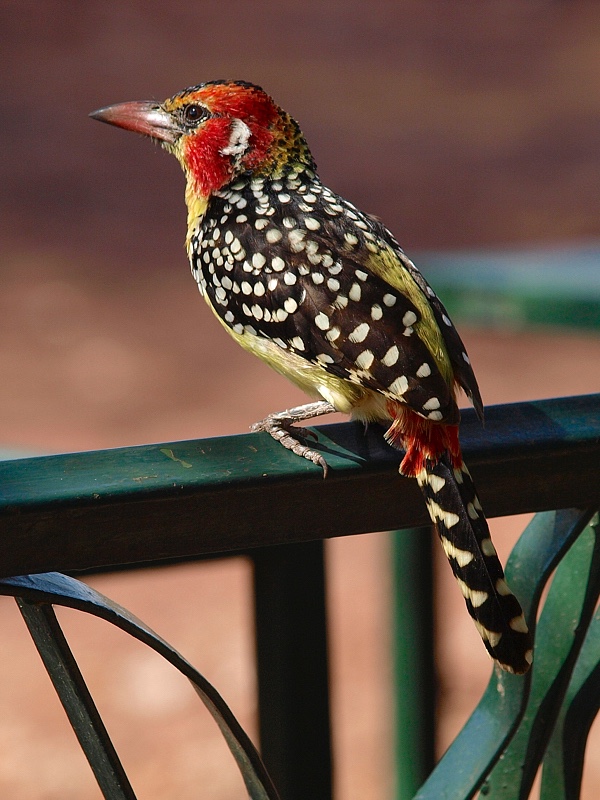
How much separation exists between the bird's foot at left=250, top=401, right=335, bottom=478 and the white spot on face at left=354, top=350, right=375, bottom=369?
0.16 meters

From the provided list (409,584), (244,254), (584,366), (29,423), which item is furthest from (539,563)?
(584,366)

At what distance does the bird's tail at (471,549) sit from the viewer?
156 cm

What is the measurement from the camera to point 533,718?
5.61 ft

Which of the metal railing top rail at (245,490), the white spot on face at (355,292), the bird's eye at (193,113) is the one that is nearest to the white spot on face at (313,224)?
the white spot on face at (355,292)

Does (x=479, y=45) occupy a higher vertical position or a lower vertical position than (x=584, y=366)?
higher

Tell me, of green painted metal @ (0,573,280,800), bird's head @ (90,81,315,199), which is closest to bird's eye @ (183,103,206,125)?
bird's head @ (90,81,315,199)

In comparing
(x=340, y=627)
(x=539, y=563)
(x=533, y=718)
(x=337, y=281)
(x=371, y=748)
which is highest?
(x=337, y=281)

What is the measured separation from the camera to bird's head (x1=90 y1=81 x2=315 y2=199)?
92.3 inches

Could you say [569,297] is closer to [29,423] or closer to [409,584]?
[409,584]

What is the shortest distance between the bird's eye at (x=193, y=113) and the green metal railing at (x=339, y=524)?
940mm

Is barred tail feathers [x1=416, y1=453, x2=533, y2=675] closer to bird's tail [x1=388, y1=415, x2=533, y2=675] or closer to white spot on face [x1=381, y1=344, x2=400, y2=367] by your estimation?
bird's tail [x1=388, y1=415, x2=533, y2=675]

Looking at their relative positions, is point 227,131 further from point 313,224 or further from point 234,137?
point 313,224

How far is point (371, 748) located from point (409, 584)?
7.38 feet

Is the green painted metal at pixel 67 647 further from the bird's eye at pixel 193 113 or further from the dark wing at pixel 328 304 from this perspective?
the bird's eye at pixel 193 113
